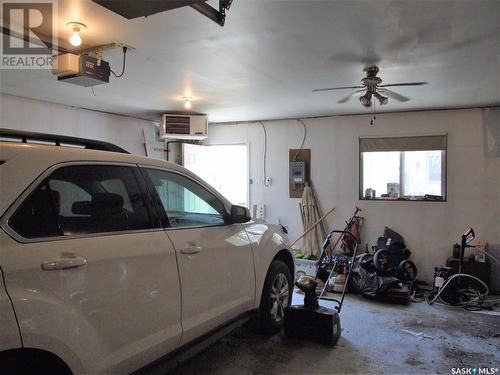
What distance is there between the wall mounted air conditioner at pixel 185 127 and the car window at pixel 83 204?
3772 mm

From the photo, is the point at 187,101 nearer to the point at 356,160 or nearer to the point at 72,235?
the point at 356,160

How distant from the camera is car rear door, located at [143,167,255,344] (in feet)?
7.06

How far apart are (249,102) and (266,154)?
1667 mm

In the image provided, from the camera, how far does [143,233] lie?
1941 millimetres

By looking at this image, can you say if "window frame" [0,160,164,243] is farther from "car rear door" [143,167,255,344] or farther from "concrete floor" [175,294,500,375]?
"concrete floor" [175,294,500,375]

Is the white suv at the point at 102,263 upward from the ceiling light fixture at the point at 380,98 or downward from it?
downward

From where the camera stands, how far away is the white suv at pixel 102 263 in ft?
4.53

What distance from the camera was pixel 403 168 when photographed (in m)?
5.70

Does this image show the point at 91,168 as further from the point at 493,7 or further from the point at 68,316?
the point at 493,7

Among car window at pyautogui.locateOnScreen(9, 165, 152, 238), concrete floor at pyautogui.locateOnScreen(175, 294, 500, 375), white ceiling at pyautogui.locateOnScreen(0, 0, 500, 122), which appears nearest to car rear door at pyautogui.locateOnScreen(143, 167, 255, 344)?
car window at pyautogui.locateOnScreen(9, 165, 152, 238)

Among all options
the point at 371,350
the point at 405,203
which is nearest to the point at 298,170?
the point at 405,203

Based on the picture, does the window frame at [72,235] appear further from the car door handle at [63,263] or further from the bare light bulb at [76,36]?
the bare light bulb at [76,36]

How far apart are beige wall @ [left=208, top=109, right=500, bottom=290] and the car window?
448cm

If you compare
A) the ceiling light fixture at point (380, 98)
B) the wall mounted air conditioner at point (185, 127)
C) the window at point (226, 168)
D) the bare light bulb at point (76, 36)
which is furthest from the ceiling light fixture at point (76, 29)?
the window at point (226, 168)
